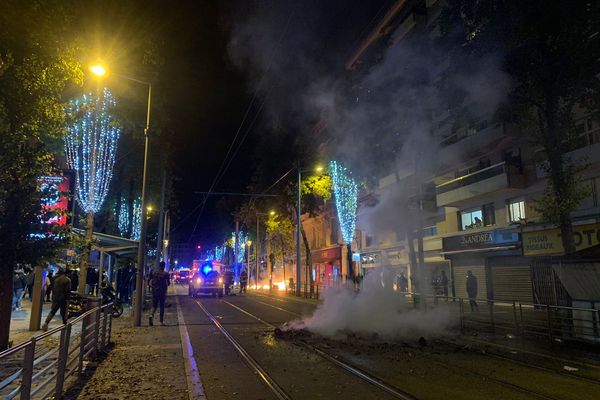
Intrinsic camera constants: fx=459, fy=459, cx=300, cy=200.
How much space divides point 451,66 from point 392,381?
33.0 ft

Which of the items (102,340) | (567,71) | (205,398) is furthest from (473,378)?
(567,71)

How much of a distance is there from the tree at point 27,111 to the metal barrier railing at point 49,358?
1.73 metres

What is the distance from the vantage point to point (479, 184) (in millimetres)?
21797

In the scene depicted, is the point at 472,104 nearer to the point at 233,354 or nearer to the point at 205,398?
the point at 233,354

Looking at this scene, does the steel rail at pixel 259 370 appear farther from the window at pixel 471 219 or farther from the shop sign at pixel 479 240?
the window at pixel 471 219

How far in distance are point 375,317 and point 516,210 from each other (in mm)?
12278

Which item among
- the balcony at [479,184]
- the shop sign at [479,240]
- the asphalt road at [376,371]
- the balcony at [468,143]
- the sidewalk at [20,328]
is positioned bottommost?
the asphalt road at [376,371]

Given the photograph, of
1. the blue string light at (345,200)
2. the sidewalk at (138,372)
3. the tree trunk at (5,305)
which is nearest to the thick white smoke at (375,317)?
the sidewalk at (138,372)

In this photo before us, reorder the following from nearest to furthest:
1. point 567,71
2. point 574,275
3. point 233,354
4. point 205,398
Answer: point 205,398, point 233,354, point 574,275, point 567,71

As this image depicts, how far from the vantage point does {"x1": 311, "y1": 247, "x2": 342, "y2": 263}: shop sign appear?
130ft

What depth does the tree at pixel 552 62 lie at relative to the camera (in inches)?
451

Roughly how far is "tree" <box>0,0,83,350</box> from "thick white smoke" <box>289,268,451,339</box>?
22.7ft

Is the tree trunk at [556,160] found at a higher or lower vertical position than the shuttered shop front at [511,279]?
higher

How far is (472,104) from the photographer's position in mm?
14227
